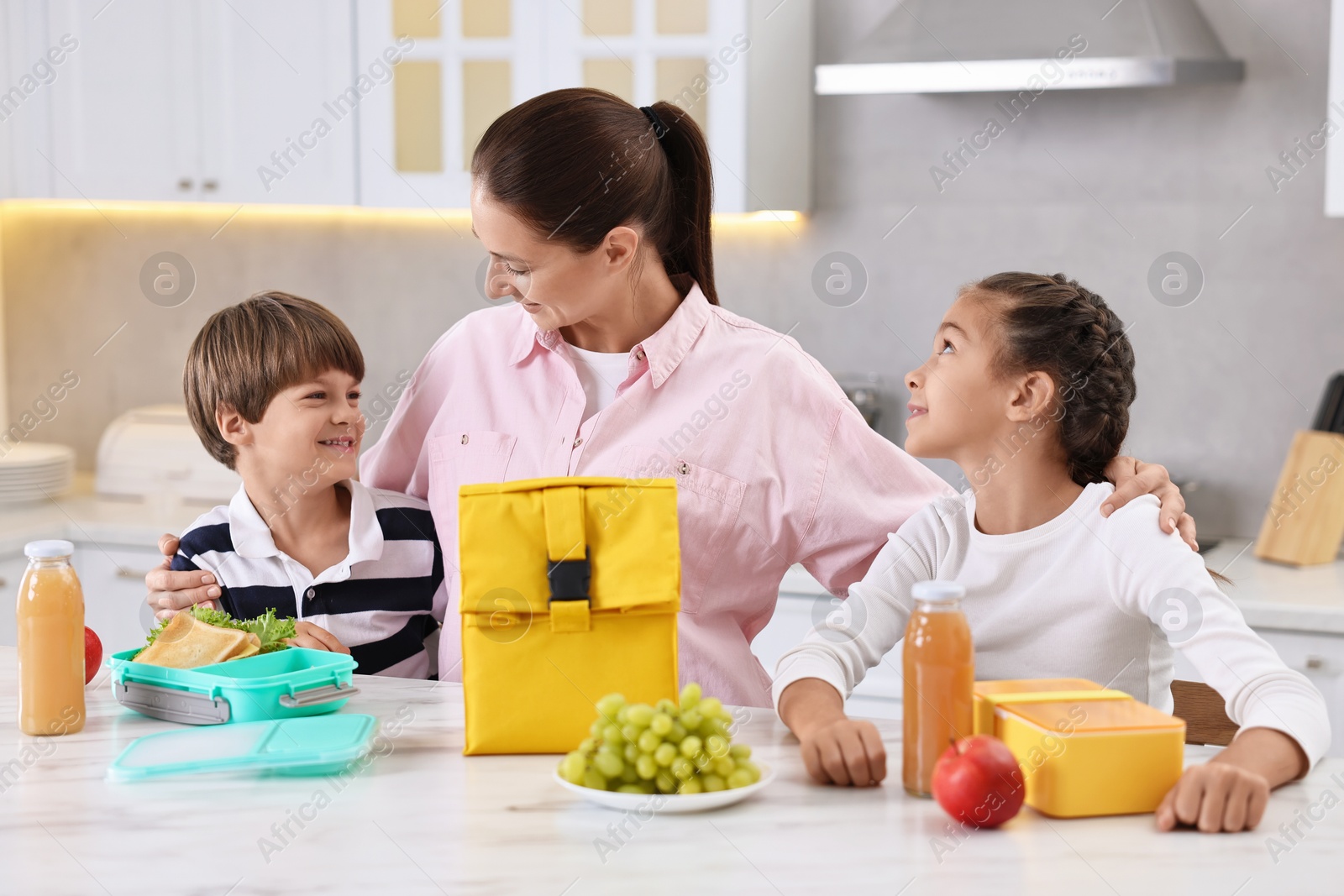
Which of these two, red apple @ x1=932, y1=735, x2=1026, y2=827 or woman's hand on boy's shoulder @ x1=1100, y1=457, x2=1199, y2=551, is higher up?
woman's hand on boy's shoulder @ x1=1100, y1=457, x2=1199, y2=551

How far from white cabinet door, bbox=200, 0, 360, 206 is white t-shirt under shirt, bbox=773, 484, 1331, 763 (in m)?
1.88

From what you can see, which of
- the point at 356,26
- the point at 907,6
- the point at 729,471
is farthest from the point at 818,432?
the point at 356,26

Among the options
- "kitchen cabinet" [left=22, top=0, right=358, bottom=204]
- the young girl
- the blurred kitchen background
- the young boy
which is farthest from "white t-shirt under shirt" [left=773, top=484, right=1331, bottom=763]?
"kitchen cabinet" [left=22, top=0, right=358, bottom=204]

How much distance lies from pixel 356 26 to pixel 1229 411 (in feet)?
6.75

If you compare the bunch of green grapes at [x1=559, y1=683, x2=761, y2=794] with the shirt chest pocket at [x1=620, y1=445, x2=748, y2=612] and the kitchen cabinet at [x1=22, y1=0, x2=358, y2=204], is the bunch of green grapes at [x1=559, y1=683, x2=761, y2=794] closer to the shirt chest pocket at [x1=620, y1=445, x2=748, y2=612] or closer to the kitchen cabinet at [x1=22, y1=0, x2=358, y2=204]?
the shirt chest pocket at [x1=620, y1=445, x2=748, y2=612]

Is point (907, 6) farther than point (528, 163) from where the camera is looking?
Yes

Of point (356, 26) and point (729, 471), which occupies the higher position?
point (356, 26)

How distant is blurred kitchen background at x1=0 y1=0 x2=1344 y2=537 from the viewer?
2.56 m

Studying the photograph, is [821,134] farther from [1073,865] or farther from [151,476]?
[1073,865]

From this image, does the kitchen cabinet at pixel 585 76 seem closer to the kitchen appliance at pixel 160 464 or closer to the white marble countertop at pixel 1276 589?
the kitchen appliance at pixel 160 464

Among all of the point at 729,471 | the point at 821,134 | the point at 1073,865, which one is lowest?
the point at 1073,865

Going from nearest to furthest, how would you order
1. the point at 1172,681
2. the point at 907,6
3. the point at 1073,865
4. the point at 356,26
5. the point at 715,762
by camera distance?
the point at 1073,865 < the point at 715,762 < the point at 1172,681 < the point at 907,6 < the point at 356,26

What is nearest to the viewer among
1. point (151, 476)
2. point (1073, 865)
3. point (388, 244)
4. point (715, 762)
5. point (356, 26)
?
point (1073, 865)

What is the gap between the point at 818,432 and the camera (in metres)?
1.57
